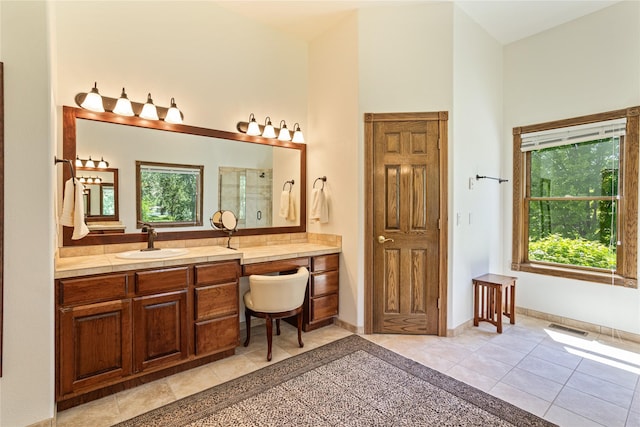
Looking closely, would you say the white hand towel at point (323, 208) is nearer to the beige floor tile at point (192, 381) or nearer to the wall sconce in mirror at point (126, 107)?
the wall sconce in mirror at point (126, 107)

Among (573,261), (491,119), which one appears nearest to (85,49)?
(491,119)

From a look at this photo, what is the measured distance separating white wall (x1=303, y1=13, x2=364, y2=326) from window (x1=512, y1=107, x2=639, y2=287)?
6.73 ft

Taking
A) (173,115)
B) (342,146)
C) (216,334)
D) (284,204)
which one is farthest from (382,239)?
(173,115)

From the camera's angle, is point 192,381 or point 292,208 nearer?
point 192,381

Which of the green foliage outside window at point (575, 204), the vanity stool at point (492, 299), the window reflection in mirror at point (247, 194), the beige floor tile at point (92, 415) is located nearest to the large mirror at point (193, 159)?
the window reflection in mirror at point (247, 194)

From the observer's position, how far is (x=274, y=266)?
2.81 m

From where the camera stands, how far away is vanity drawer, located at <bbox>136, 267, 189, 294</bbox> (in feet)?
6.96

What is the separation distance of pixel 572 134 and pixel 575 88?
1.54ft

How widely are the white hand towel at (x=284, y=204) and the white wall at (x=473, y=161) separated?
172cm

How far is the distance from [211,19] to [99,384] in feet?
10.4

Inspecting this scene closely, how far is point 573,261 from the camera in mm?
3354

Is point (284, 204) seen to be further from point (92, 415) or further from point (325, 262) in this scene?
point (92, 415)

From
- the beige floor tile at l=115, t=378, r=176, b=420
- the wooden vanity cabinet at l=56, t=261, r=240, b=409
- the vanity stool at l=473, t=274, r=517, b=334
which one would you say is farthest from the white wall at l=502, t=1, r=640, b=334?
the beige floor tile at l=115, t=378, r=176, b=420

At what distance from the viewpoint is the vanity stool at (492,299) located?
3078mm
